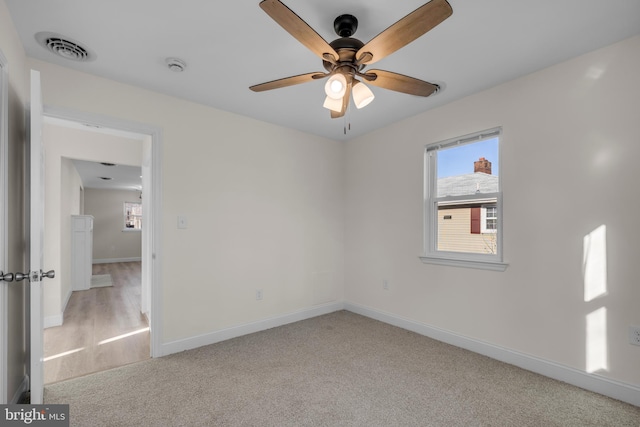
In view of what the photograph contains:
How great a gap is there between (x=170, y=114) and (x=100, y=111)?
55 cm

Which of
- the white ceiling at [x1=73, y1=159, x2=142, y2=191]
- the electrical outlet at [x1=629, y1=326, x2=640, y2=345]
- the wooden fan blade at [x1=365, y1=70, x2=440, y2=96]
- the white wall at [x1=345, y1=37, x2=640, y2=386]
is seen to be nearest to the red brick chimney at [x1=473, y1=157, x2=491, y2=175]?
the white wall at [x1=345, y1=37, x2=640, y2=386]

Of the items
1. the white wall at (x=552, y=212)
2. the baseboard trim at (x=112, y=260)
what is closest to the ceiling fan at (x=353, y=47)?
the white wall at (x=552, y=212)

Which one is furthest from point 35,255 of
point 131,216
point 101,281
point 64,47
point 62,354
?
point 131,216

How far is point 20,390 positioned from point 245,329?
5.73 feet

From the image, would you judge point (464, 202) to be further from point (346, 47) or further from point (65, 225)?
point (65, 225)

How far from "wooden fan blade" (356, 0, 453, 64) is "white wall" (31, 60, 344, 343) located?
6.63 feet

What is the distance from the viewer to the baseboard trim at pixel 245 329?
2861mm

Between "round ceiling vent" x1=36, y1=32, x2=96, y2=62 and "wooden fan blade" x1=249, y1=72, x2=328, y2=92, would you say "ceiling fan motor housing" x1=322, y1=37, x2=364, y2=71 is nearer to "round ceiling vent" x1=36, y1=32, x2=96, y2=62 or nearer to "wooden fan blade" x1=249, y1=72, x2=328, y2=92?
"wooden fan blade" x1=249, y1=72, x2=328, y2=92

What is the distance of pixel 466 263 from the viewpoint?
115 inches

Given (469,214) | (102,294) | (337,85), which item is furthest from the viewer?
(102,294)

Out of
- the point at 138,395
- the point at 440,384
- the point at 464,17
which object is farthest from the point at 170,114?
the point at 440,384

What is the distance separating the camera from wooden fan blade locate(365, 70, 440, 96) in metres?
1.78

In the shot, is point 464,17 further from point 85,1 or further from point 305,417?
point 305,417

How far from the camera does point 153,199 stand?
9.21 ft
